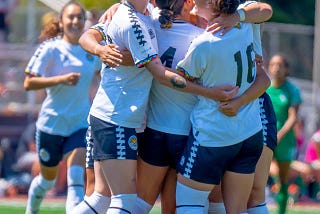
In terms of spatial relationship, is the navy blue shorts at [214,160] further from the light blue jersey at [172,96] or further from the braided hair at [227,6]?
the braided hair at [227,6]

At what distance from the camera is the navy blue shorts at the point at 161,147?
7.03 m

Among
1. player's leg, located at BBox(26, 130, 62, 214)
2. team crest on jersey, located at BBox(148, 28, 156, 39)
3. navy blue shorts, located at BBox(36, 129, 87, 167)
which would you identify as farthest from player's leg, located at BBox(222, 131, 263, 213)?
player's leg, located at BBox(26, 130, 62, 214)

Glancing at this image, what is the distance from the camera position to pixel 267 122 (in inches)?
297

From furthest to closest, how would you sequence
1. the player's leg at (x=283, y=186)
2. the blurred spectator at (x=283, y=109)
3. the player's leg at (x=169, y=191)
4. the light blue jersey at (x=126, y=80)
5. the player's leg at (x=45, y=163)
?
the blurred spectator at (x=283, y=109)
the player's leg at (x=283, y=186)
the player's leg at (x=45, y=163)
the player's leg at (x=169, y=191)
the light blue jersey at (x=126, y=80)

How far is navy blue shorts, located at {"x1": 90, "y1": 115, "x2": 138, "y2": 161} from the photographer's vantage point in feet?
22.9

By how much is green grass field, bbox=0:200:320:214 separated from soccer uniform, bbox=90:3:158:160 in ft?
15.3

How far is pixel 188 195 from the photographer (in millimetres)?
6871

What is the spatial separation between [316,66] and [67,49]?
8.37 metres

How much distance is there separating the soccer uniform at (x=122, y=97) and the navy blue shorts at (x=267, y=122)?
0.96m

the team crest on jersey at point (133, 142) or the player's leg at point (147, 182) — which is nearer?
the team crest on jersey at point (133, 142)

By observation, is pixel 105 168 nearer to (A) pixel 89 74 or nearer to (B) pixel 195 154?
(B) pixel 195 154

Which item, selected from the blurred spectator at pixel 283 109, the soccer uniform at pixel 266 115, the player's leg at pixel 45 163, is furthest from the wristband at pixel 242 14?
the blurred spectator at pixel 283 109

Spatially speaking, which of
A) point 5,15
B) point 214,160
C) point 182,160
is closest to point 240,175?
point 214,160

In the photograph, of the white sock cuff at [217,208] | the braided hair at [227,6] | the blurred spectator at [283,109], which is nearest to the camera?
the braided hair at [227,6]
